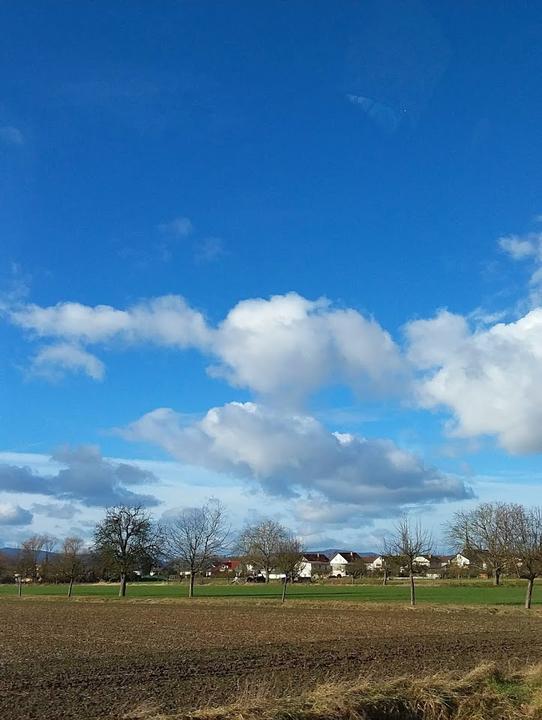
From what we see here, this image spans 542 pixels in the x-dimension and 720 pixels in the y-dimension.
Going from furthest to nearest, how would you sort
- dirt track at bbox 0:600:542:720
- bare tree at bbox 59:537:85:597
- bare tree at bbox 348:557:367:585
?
1. bare tree at bbox 348:557:367:585
2. bare tree at bbox 59:537:85:597
3. dirt track at bbox 0:600:542:720

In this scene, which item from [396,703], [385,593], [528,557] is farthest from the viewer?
[385,593]

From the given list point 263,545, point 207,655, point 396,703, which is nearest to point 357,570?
point 263,545

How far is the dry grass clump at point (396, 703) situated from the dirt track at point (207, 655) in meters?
1.69

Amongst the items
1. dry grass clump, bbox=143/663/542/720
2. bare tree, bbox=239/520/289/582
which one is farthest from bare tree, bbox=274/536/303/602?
dry grass clump, bbox=143/663/542/720

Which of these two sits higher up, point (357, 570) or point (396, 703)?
point (396, 703)

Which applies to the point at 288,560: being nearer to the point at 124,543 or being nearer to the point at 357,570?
the point at 124,543

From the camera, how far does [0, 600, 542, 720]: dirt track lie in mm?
15953

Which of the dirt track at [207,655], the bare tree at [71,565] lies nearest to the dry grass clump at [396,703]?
the dirt track at [207,655]

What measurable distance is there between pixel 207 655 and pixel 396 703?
11064 mm

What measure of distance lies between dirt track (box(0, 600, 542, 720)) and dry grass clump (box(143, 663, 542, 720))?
1.69 meters

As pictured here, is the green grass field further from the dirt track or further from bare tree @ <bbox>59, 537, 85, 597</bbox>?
the dirt track

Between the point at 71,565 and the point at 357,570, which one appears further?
the point at 357,570

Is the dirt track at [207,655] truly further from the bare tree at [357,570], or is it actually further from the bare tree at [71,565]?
the bare tree at [357,570]

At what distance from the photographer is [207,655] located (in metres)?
24.1
